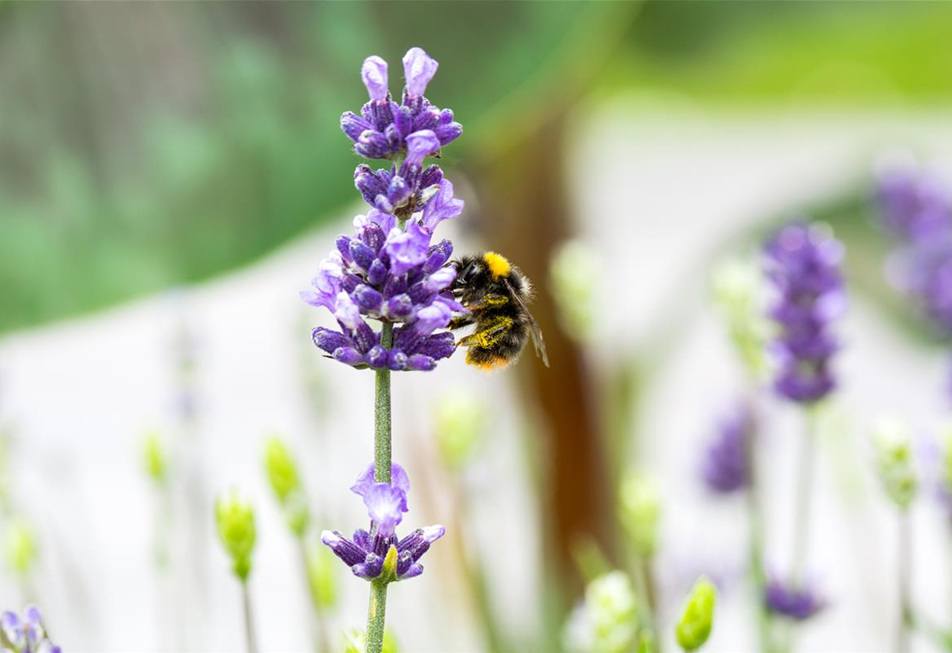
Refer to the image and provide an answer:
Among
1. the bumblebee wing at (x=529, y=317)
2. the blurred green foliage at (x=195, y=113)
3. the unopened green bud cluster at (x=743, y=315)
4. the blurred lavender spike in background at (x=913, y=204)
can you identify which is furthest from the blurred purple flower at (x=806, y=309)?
the blurred lavender spike in background at (x=913, y=204)

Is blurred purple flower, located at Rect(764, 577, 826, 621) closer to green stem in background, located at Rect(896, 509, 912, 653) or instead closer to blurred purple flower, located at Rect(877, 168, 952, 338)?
green stem in background, located at Rect(896, 509, 912, 653)

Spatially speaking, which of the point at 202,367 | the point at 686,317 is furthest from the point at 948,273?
the point at 202,367

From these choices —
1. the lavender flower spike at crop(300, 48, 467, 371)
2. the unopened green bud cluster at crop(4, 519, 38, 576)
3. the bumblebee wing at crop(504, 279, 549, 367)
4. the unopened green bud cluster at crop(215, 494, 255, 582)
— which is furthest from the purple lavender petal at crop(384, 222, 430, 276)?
the unopened green bud cluster at crop(4, 519, 38, 576)

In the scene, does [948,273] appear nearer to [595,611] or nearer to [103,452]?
[595,611]

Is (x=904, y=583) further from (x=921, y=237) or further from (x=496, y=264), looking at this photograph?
(x=921, y=237)

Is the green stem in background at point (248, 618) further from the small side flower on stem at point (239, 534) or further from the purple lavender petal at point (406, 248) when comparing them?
the purple lavender petal at point (406, 248)

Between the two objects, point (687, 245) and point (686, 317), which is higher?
point (687, 245)

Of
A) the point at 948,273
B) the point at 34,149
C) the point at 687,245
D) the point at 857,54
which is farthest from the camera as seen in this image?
the point at 687,245

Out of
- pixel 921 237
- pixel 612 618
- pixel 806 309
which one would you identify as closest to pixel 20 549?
pixel 612 618
